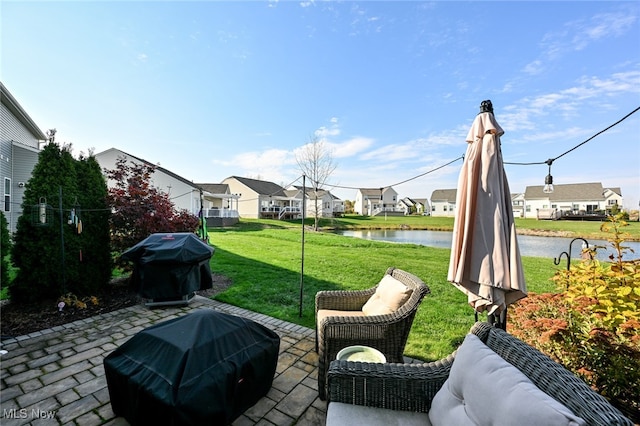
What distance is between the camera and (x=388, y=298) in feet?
9.30

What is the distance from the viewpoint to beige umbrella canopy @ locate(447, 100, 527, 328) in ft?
6.56

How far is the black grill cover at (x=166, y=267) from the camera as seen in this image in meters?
4.55

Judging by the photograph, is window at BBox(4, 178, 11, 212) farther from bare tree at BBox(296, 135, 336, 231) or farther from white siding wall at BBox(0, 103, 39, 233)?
bare tree at BBox(296, 135, 336, 231)

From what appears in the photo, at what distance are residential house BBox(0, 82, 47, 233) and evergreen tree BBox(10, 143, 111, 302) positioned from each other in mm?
6636

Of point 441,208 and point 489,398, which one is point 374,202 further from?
point 489,398

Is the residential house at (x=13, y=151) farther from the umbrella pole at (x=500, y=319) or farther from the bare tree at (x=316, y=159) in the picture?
the bare tree at (x=316, y=159)

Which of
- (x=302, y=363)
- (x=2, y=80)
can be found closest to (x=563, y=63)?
(x=302, y=363)

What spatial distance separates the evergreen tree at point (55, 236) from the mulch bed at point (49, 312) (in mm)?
211

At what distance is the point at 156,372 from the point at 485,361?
2.17m

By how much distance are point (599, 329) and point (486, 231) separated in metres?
1.42

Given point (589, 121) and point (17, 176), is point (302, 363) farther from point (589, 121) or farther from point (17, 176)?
point (17, 176)

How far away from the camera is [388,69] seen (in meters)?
7.48

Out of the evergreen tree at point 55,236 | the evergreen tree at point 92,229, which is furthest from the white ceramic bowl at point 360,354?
the evergreen tree at point 92,229

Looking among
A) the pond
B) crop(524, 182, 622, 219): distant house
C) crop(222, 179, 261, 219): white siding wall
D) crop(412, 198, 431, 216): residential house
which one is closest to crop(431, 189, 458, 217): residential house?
crop(412, 198, 431, 216): residential house
